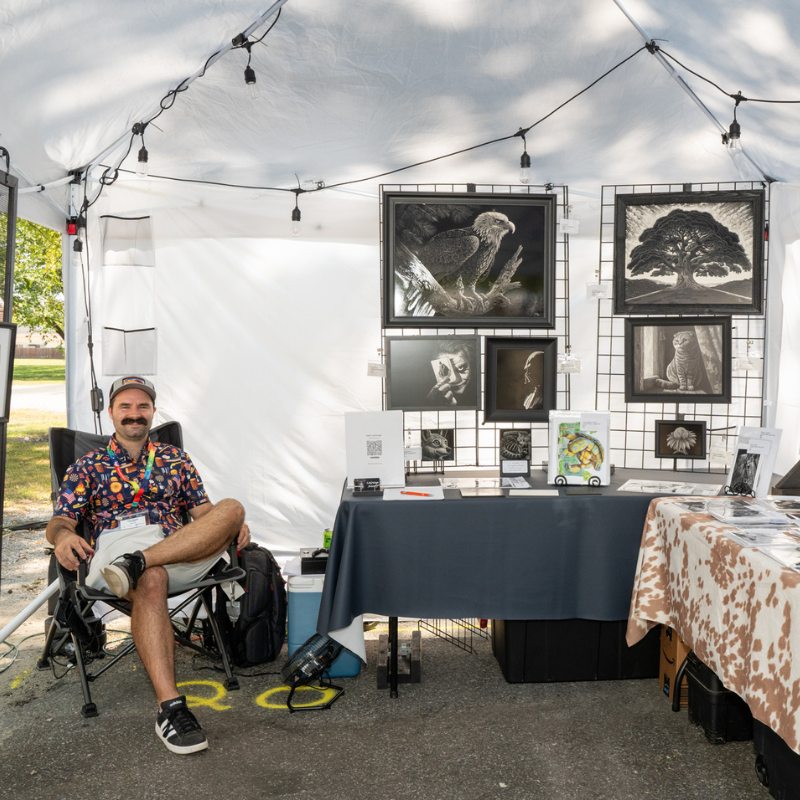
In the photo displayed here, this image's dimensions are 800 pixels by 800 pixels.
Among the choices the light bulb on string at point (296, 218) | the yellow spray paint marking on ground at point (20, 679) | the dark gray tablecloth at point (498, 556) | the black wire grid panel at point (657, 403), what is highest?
the light bulb on string at point (296, 218)

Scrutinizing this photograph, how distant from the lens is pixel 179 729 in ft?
8.43

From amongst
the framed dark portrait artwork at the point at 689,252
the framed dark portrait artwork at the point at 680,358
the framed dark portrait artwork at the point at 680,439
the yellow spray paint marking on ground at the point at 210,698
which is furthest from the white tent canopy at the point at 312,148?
the yellow spray paint marking on ground at the point at 210,698

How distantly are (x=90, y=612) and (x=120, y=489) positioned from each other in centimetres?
47

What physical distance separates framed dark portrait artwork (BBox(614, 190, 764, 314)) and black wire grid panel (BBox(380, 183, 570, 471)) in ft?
0.93

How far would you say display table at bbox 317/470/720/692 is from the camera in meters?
2.93

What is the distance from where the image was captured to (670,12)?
2531 millimetres

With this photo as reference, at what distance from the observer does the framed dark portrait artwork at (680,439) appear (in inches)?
138

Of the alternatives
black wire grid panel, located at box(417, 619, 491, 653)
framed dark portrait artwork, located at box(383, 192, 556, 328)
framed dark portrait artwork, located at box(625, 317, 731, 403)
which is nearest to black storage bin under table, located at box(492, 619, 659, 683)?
black wire grid panel, located at box(417, 619, 491, 653)

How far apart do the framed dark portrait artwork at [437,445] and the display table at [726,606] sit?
3.14 ft

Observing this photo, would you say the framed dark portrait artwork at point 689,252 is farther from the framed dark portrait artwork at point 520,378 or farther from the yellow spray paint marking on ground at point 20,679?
the yellow spray paint marking on ground at point 20,679

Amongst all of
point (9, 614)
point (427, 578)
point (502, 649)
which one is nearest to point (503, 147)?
point (427, 578)

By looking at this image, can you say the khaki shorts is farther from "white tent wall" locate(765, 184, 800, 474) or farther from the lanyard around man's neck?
"white tent wall" locate(765, 184, 800, 474)

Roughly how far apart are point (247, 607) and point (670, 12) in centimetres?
269

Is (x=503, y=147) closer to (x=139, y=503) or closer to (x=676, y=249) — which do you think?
(x=676, y=249)
